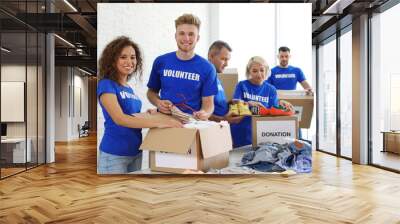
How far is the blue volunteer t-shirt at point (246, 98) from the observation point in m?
5.65

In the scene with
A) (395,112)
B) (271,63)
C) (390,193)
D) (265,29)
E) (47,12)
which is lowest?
(390,193)

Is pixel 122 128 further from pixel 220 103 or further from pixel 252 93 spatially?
pixel 252 93

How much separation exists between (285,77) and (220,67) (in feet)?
2.97

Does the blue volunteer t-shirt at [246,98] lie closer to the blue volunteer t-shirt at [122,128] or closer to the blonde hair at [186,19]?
the blonde hair at [186,19]

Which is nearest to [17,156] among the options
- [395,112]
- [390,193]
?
[390,193]

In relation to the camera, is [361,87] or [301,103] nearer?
[301,103]

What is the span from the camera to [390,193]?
455 cm

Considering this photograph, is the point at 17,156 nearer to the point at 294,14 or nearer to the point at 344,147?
the point at 294,14

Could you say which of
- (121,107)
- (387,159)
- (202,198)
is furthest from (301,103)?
(121,107)

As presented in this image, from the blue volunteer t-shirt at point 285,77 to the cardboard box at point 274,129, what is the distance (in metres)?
0.45

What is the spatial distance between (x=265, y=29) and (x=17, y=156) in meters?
4.29

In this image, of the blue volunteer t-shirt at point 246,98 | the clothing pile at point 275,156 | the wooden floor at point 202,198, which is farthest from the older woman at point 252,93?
the wooden floor at point 202,198

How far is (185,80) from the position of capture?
5371mm

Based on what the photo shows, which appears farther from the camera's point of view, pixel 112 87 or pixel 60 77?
pixel 60 77
